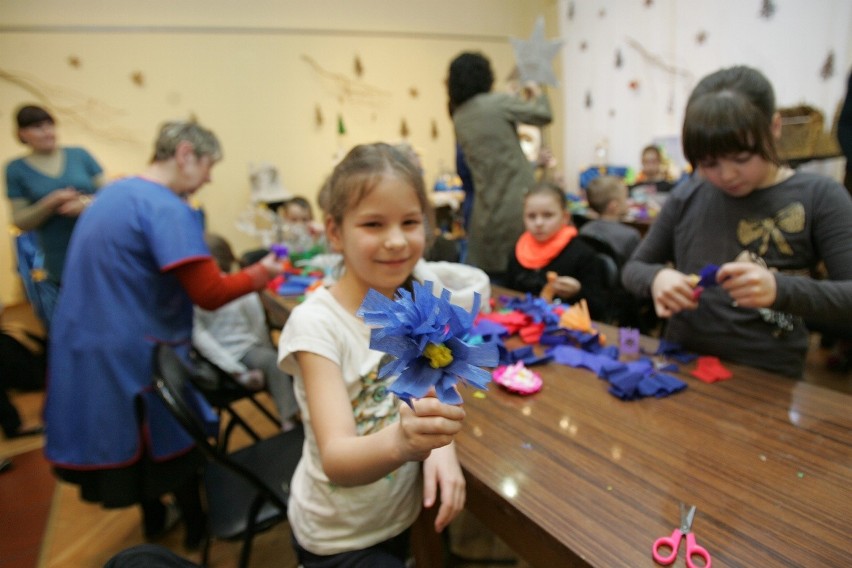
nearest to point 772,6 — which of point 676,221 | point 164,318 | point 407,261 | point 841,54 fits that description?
point 841,54

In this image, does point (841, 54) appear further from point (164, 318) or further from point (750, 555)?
point (164, 318)

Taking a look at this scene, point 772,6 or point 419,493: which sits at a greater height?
point 772,6

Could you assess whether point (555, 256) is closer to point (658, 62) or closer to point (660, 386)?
point (660, 386)

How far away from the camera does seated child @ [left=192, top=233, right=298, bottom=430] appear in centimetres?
222

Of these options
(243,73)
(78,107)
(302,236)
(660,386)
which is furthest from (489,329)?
(78,107)

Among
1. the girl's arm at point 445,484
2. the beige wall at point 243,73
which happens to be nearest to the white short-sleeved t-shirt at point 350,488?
the girl's arm at point 445,484

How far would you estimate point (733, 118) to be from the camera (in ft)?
3.53

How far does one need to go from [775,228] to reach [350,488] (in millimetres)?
1218

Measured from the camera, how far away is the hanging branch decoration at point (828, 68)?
388 centimetres

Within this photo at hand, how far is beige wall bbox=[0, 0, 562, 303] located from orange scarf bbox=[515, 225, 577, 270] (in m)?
4.16

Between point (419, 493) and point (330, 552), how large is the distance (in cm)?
22

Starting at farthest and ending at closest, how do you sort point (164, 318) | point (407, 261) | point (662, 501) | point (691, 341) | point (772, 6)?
point (772, 6)
point (164, 318)
point (691, 341)
point (407, 261)
point (662, 501)

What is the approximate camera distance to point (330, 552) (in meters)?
0.98

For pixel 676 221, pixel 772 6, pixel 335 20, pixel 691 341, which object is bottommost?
pixel 691 341
